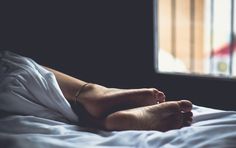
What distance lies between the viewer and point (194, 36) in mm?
2697

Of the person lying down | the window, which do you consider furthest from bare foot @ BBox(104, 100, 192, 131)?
the window

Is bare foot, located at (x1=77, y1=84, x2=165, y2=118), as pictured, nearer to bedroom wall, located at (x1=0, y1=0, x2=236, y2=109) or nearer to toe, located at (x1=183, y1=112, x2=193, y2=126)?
toe, located at (x1=183, y1=112, x2=193, y2=126)

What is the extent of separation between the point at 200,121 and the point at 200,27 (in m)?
1.80

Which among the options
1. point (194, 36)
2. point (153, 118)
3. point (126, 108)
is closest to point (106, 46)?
point (194, 36)

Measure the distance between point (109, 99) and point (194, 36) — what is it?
1751 millimetres

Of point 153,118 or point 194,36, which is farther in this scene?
point 194,36

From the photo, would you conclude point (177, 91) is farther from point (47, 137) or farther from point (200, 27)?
point (47, 137)

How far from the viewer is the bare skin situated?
1.01m

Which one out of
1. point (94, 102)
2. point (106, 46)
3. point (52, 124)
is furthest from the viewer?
point (106, 46)

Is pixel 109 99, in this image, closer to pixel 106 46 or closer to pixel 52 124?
pixel 52 124

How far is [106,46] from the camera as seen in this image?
2.21 m

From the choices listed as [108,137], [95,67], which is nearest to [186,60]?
[95,67]

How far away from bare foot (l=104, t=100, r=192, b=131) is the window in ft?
4.25

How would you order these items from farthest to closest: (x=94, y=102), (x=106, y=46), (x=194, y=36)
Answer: (x=194, y=36) < (x=106, y=46) < (x=94, y=102)
